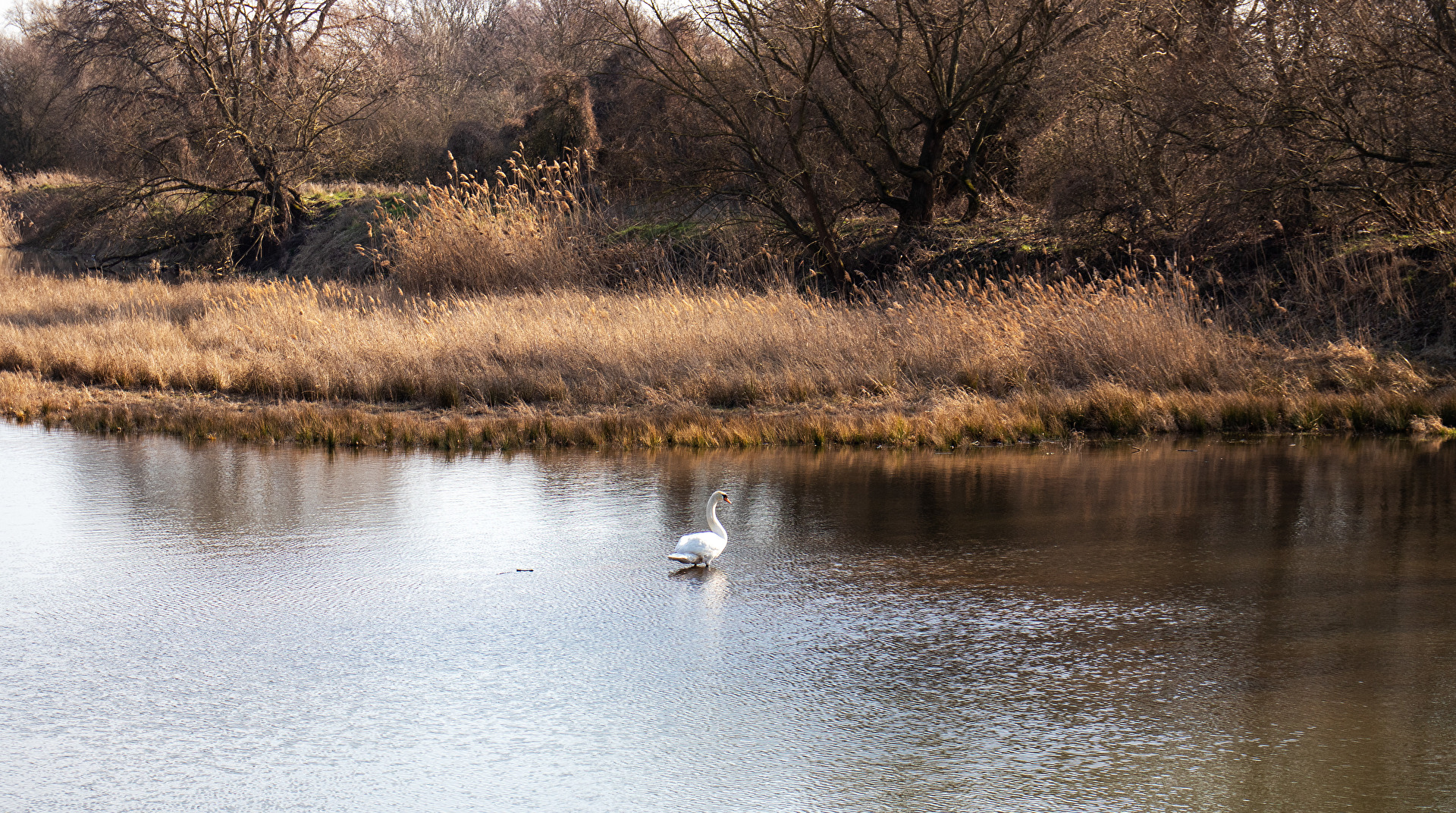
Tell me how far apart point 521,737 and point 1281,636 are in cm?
370

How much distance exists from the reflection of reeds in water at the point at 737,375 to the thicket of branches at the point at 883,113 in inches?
96.2

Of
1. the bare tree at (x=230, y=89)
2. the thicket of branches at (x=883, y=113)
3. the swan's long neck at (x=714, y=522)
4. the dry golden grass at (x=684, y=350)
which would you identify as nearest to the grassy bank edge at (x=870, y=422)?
the dry golden grass at (x=684, y=350)

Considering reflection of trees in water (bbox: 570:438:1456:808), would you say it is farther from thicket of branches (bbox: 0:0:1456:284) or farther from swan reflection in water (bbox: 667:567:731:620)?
thicket of branches (bbox: 0:0:1456:284)

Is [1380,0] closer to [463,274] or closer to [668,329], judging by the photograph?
[668,329]

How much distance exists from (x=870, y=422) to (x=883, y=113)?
29.0 feet

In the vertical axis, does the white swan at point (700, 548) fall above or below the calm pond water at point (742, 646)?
above

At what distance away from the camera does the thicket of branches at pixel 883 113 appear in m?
15.7

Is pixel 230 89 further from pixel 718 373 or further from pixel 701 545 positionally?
pixel 701 545

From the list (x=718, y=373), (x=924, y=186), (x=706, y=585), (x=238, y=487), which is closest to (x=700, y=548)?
(x=706, y=585)

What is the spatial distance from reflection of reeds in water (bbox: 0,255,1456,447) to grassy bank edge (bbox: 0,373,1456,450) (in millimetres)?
29

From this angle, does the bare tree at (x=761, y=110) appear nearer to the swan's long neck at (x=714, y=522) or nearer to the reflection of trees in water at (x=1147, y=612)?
the reflection of trees in water at (x=1147, y=612)

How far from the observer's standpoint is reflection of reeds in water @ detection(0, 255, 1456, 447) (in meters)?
13.1

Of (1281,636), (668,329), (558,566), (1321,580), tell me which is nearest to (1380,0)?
(668,329)

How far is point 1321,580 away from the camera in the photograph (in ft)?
23.1
